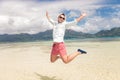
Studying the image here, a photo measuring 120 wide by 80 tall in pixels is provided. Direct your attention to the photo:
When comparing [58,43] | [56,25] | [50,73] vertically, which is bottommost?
[50,73]

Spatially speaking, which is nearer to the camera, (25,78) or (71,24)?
(71,24)

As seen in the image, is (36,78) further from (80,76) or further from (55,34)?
(55,34)

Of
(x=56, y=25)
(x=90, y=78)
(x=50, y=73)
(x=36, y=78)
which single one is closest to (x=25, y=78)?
(x=36, y=78)

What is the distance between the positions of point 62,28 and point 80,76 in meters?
3.98

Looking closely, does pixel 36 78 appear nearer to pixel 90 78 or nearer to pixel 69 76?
pixel 69 76

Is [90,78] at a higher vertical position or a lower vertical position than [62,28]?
lower

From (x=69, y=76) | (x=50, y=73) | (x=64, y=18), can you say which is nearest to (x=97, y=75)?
(x=69, y=76)

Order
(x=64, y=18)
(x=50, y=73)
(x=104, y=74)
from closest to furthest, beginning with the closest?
1. (x=64, y=18)
2. (x=104, y=74)
3. (x=50, y=73)

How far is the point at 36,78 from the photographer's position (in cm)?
1370

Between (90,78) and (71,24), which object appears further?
(90,78)

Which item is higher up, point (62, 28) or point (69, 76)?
point (62, 28)

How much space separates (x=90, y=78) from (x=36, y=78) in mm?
2718

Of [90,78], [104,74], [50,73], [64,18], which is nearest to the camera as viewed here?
[64,18]

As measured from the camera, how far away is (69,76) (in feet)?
45.8
